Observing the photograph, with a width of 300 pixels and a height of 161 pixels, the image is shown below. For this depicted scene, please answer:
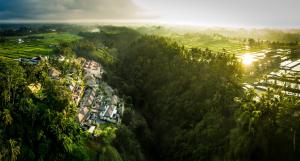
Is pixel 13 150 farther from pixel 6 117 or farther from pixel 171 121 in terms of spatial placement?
pixel 171 121

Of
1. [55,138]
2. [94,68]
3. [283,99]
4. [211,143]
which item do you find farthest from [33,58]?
[283,99]

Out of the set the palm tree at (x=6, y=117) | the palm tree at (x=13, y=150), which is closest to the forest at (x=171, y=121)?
the palm tree at (x=13, y=150)

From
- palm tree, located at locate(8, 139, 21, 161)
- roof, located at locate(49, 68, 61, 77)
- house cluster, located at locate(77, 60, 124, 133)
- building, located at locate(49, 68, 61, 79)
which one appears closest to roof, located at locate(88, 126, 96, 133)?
house cluster, located at locate(77, 60, 124, 133)

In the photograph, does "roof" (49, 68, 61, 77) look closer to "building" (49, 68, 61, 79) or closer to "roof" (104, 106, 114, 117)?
"building" (49, 68, 61, 79)

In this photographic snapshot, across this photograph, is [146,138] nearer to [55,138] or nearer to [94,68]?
[55,138]

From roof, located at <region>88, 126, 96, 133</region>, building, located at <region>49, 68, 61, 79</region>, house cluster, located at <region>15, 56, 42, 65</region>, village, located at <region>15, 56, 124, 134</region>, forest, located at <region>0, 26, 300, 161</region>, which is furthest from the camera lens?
house cluster, located at <region>15, 56, 42, 65</region>

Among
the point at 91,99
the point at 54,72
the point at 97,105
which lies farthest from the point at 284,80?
the point at 54,72
